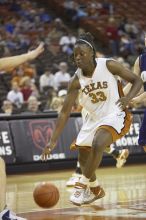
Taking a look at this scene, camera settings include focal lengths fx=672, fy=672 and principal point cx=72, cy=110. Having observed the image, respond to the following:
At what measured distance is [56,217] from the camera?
296 inches

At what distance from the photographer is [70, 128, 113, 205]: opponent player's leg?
8039 millimetres

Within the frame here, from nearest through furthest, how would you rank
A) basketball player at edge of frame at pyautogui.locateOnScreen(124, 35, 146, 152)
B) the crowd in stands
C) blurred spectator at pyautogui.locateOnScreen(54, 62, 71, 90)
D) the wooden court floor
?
the wooden court floor, basketball player at edge of frame at pyautogui.locateOnScreen(124, 35, 146, 152), the crowd in stands, blurred spectator at pyautogui.locateOnScreen(54, 62, 71, 90)

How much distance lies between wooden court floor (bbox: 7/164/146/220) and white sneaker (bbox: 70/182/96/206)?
0.28ft

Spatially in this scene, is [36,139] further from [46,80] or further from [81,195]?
[81,195]

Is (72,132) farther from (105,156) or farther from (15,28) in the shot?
(15,28)

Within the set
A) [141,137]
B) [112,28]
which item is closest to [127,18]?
[112,28]

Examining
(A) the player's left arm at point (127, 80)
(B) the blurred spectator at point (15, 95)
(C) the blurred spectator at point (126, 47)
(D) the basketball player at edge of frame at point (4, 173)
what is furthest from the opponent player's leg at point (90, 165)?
(C) the blurred spectator at point (126, 47)

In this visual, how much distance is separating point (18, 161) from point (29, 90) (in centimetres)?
422

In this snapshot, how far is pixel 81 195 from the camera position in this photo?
833 cm

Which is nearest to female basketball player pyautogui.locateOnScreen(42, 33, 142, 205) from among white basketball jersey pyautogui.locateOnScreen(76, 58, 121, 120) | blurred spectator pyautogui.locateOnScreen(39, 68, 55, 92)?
white basketball jersey pyautogui.locateOnScreen(76, 58, 121, 120)

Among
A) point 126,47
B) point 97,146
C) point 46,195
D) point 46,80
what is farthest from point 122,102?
point 126,47

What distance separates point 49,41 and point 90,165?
15.7 meters

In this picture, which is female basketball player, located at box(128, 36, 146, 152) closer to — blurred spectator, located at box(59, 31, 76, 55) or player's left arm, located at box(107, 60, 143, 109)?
player's left arm, located at box(107, 60, 143, 109)

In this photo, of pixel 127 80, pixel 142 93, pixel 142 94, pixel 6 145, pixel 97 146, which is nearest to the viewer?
pixel 97 146
